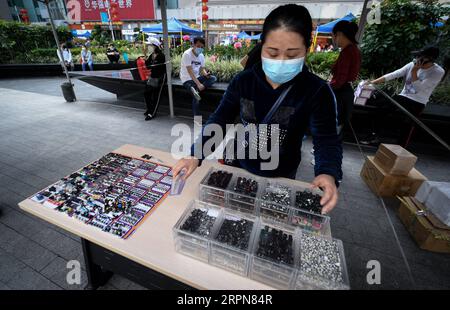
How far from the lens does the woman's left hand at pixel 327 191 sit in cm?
108

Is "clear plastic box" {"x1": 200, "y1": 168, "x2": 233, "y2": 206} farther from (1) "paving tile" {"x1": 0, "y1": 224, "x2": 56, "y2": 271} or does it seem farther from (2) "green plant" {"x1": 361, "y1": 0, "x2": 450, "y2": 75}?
(2) "green plant" {"x1": 361, "y1": 0, "x2": 450, "y2": 75}

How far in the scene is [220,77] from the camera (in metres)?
5.53

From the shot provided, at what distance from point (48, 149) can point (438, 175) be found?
6254 mm

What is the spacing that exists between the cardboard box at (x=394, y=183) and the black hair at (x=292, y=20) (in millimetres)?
2467

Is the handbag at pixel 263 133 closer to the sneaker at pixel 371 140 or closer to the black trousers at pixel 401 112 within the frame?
the black trousers at pixel 401 112

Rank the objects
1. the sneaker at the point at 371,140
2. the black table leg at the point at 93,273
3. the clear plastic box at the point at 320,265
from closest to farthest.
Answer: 1. the clear plastic box at the point at 320,265
2. the black table leg at the point at 93,273
3. the sneaker at the point at 371,140

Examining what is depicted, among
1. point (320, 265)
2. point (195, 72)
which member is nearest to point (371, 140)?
point (195, 72)

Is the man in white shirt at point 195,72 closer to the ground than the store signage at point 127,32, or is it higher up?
closer to the ground

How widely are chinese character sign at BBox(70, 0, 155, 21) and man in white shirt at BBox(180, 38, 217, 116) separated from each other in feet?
57.4

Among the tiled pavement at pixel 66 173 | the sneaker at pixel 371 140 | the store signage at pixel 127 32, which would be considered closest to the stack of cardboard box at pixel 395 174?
the tiled pavement at pixel 66 173

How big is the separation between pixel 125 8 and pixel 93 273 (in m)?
22.9

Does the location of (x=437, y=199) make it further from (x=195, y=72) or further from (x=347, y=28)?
(x=195, y=72)

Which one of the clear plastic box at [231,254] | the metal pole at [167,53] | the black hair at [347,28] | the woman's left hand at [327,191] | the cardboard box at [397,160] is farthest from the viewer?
the metal pole at [167,53]
